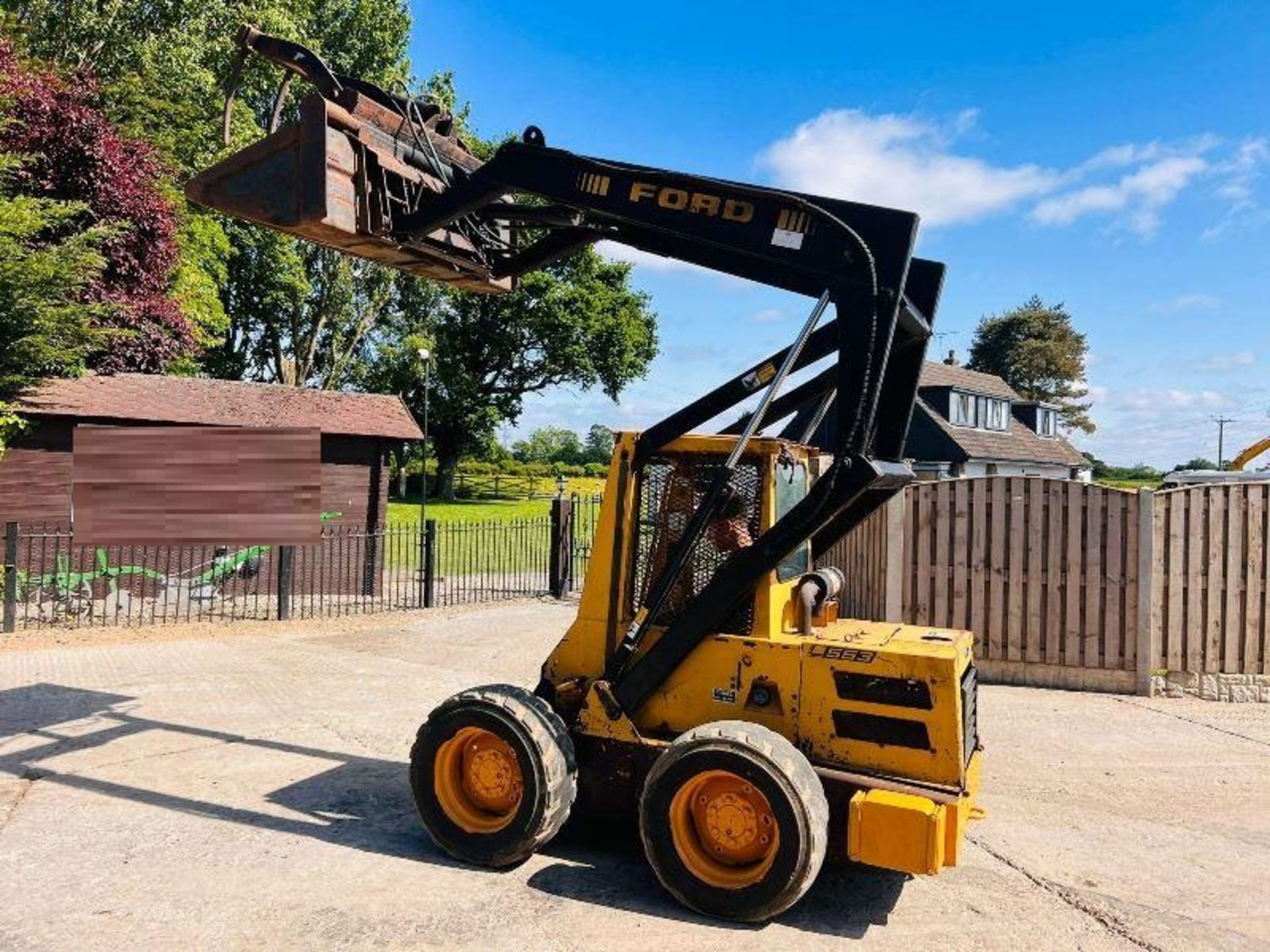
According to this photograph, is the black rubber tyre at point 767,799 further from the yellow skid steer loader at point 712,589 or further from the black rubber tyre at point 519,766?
the black rubber tyre at point 519,766

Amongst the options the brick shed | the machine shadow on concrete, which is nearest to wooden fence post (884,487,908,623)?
the machine shadow on concrete

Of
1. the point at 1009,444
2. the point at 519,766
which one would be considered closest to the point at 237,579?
the point at 519,766

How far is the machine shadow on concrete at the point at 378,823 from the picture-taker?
4.38 m

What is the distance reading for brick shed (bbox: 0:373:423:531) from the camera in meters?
13.5

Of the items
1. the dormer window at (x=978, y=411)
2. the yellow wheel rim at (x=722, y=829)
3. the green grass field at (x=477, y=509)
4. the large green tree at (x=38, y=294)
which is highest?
the dormer window at (x=978, y=411)

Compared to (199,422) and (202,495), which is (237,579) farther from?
(202,495)

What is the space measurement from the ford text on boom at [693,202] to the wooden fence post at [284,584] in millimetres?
9448

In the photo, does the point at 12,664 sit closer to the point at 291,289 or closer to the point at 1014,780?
the point at 1014,780

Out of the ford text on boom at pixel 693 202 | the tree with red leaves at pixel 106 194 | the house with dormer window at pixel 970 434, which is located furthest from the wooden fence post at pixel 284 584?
the house with dormer window at pixel 970 434

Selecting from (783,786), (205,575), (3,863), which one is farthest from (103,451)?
(783,786)

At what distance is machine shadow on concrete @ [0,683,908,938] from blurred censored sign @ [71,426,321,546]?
3366 mm

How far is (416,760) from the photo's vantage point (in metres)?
4.88

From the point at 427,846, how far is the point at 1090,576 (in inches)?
286

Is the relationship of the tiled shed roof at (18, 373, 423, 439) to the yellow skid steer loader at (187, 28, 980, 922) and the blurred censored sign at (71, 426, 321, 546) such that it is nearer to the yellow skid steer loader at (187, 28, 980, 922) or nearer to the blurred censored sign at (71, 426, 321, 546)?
the blurred censored sign at (71, 426, 321, 546)
